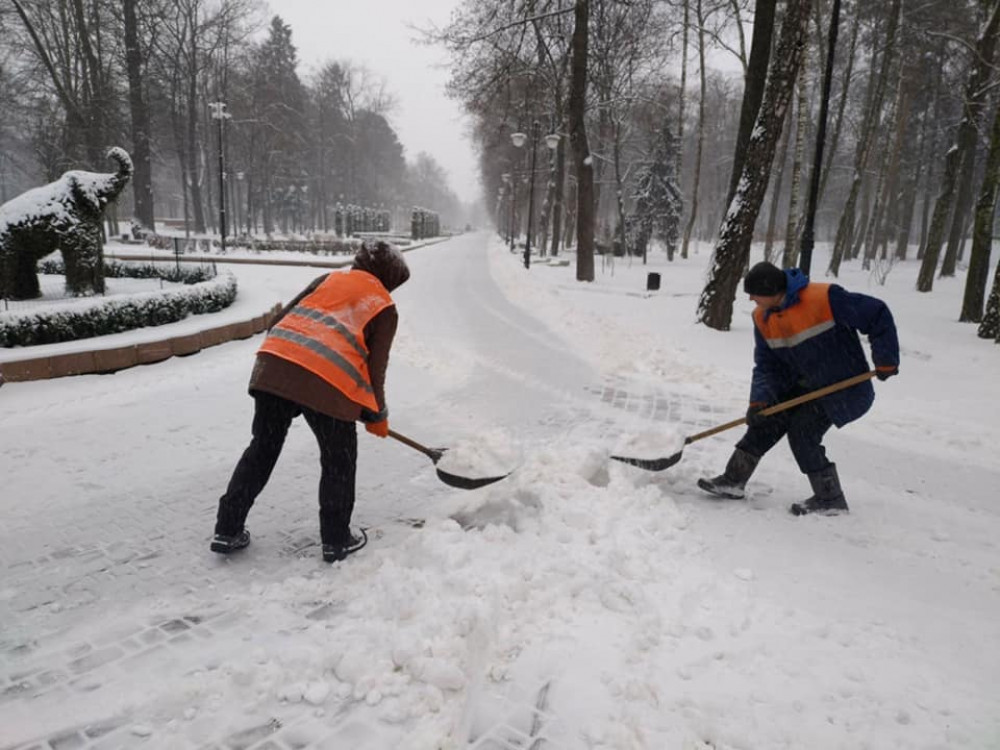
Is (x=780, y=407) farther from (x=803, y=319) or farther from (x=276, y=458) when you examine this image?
(x=276, y=458)

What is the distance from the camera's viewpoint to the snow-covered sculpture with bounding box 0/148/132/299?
7.73 metres

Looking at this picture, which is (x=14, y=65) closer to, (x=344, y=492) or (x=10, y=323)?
(x=10, y=323)

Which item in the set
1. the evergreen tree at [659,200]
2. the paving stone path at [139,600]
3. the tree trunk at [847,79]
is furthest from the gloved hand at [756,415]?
the evergreen tree at [659,200]

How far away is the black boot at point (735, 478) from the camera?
4062 mm

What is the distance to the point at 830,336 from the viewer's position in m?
3.73

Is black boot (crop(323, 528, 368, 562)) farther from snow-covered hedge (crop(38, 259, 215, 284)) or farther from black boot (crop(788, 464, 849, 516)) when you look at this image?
snow-covered hedge (crop(38, 259, 215, 284))

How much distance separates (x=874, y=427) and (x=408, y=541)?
4765 millimetres

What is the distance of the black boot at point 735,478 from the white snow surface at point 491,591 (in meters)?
0.12

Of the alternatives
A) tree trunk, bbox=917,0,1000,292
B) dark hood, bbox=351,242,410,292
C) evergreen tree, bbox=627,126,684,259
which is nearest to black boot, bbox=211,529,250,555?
dark hood, bbox=351,242,410,292

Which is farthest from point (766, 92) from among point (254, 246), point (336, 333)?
point (254, 246)

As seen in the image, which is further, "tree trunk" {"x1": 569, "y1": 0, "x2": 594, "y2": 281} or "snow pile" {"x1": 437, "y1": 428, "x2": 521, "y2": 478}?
"tree trunk" {"x1": 569, "y1": 0, "x2": 594, "y2": 281}

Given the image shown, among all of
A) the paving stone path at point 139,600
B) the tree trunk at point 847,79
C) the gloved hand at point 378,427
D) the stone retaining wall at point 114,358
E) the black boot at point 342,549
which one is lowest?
the paving stone path at point 139,600

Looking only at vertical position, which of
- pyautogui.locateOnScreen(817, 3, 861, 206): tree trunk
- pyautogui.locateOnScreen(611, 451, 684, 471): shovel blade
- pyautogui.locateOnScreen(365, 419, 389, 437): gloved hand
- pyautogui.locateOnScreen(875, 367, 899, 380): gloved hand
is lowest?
pyautogui.locateOnScreen(611, 451, 684, 471): shovel blade

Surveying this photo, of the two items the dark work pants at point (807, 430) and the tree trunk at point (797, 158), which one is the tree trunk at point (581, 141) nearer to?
the tree trunk at point (797, 158)
